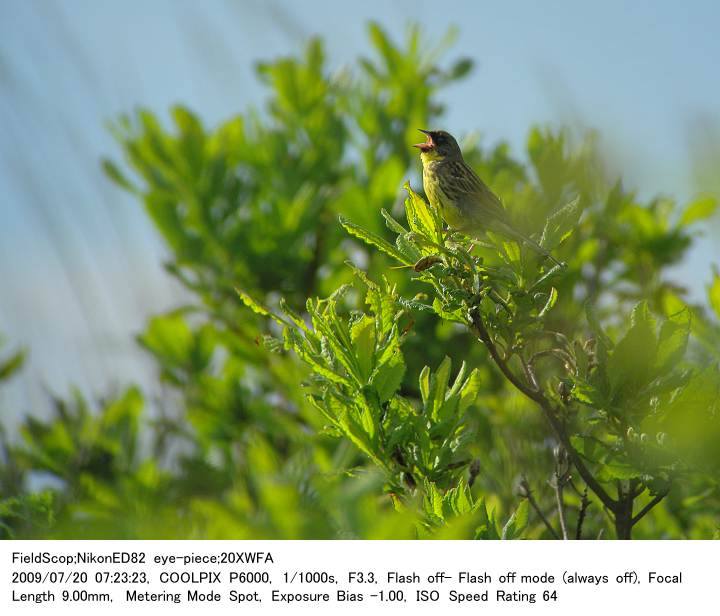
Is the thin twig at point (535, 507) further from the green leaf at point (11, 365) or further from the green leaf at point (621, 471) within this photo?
the green leaf at point (11, 365)

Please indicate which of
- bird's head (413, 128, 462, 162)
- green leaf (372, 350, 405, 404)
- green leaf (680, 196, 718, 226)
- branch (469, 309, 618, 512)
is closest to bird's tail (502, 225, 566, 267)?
branch (469, 309, 618, 512)

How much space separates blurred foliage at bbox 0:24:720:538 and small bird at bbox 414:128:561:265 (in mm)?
70

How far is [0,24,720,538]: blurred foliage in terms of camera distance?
145 centimetres

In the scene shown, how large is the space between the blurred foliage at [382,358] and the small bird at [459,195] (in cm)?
7

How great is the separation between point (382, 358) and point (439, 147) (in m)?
1.61

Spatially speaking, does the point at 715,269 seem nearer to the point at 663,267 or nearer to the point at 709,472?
the point at 709,472

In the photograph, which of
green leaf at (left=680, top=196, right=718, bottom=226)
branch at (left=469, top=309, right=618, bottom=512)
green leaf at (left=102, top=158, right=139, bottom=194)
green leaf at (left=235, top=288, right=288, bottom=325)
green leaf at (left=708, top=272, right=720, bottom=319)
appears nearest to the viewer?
branch at (left=469, top=309, right=618, bottom=512)

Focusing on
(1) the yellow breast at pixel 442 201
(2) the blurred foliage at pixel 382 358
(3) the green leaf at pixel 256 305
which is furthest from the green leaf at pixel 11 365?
(3) the green leaf at pixel 256 305

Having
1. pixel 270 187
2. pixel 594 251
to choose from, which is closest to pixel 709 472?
pixel 594 251

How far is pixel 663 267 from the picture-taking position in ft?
10.8

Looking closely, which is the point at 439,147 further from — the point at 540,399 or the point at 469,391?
the point at 540,399

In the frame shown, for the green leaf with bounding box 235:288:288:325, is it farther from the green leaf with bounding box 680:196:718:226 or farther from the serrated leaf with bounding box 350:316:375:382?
the green leaf with bounding box 680:196:718:226

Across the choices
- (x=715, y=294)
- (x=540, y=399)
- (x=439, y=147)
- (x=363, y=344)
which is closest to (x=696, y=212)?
(x=439, y=147)

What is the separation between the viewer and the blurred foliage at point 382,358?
145cm
